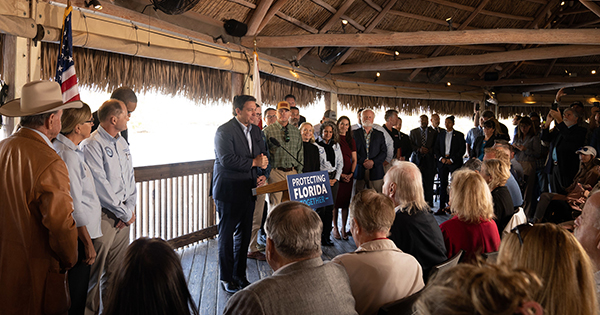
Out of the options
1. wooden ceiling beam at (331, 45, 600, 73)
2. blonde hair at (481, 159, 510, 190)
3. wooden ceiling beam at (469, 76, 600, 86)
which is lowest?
blonde hair at (481, 159, 510, 190)

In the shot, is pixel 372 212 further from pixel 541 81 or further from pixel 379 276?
pixel 541 81

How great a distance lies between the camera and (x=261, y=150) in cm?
388

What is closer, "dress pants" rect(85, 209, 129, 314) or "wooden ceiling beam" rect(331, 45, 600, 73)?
"dress pants" rect(85, 209, 129, 314)

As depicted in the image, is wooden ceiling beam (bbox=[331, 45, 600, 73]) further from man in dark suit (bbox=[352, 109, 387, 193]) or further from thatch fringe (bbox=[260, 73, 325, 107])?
man in dark suit (bbox=[352, 109, 387, 193])

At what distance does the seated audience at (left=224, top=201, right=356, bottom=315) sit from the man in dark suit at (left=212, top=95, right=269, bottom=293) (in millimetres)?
1932

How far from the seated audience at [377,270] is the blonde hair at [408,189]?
509 millimetres

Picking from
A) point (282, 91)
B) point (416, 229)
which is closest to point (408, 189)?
point (416, 229)

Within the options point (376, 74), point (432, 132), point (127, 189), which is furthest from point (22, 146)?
point (376, 74)

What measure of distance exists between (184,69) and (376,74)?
19.9ft

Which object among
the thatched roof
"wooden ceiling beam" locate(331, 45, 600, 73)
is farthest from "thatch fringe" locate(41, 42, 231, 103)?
"wooden ceiling beam" locate(331, 45, 600, 73)

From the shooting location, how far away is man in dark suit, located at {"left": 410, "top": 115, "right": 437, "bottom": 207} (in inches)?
276

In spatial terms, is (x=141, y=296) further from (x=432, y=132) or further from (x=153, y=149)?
(x=432, y=132)

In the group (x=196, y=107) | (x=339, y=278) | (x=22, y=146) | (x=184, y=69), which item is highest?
(x=184, y=69)

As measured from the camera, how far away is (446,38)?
627cm
